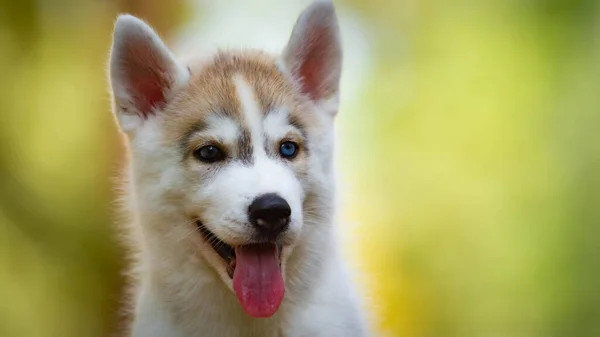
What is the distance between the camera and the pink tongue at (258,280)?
2.76 ft

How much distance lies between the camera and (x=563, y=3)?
53.7 inches

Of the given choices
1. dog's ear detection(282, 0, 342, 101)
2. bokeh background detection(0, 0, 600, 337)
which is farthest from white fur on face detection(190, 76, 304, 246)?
bokeh background detection(0, 0, 600, 337)

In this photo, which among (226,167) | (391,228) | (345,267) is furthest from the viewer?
(391,228)

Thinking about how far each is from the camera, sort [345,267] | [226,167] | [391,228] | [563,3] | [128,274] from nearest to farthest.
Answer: [226,167]
[345,267]
[128,274]
[391,228]
[563,3]

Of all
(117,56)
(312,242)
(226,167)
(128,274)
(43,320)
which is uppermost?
(117,56)

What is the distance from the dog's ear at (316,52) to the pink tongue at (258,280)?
28 cm

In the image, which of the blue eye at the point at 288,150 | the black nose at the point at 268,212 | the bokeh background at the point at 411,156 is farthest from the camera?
the bokeh background at the point at 411,156

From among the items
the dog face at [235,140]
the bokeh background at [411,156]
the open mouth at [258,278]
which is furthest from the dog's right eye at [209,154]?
the bokeh background at [411,156]

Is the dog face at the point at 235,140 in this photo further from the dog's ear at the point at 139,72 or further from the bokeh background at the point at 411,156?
the bokeh background at the point at 411,156

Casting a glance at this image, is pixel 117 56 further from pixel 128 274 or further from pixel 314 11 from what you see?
pixel 128 274

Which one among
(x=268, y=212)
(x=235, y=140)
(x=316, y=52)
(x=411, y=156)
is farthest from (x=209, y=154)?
→ (x=411, y=156)

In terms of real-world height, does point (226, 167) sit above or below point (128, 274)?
above

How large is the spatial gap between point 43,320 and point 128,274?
256 millimetres

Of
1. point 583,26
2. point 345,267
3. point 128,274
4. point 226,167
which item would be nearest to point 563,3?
point 583,26
